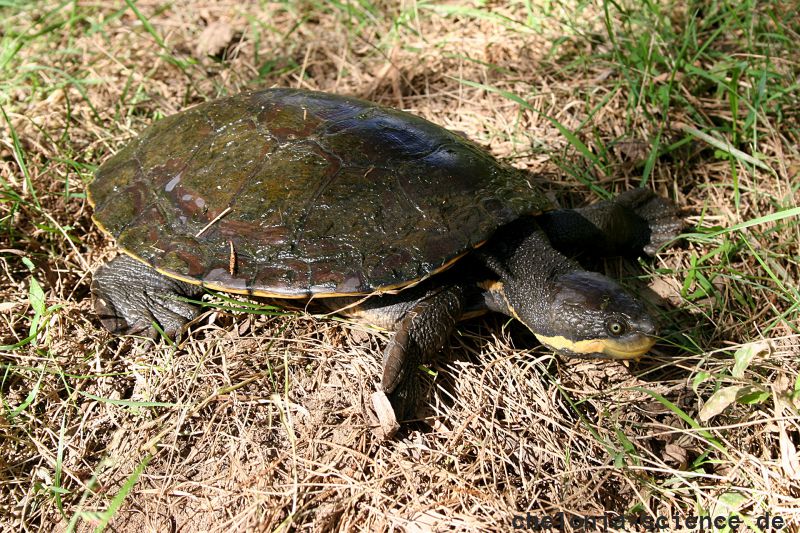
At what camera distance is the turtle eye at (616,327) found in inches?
103

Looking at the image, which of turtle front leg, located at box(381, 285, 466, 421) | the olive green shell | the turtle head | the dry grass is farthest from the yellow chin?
the olive green shell

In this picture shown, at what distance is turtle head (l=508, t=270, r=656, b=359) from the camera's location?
2623mm

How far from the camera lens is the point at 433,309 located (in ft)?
9.12

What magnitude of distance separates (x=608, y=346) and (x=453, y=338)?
0.79 m

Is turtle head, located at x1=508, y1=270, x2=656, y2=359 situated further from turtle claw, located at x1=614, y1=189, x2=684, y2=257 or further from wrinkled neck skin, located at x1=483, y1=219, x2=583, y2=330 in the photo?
turtle claw, located at x1=614, y1=189, x2=684, y2=257

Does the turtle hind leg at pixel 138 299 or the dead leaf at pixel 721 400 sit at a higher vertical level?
the dead leaf at pixel 721 400

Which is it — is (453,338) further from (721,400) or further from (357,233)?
(721,400)

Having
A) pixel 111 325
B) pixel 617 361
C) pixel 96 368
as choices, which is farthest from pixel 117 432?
pixel 617 361

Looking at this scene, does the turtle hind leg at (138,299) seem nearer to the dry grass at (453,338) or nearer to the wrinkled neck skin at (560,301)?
the dry grass at (453,338)

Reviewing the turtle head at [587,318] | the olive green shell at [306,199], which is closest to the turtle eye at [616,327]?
the turtle head at [587,318]

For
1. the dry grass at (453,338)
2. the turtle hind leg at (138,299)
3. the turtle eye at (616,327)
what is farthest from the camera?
the turtle hind leg at (138,299)

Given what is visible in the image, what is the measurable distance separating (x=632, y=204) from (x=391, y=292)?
1706 millimetres

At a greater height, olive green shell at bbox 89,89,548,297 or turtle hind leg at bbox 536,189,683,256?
olive green shell at bbox 89,89,548,297

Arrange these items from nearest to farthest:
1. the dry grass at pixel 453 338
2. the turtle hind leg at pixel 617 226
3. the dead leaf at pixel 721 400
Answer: the dead leaf at pixel 721 400 → the dry grass at pixel 453 338 → the turtle hind leg at pixel 617 226
